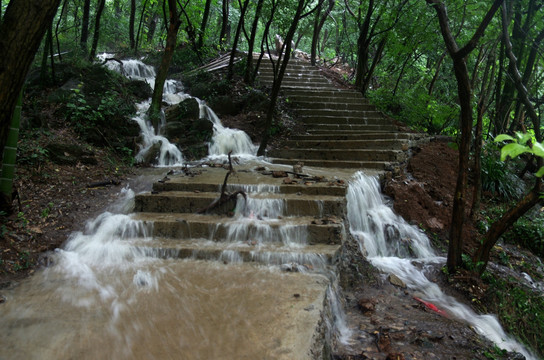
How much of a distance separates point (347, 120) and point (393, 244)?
533cm

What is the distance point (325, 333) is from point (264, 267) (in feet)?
3.51

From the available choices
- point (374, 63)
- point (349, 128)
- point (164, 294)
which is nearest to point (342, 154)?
point (349, 128)

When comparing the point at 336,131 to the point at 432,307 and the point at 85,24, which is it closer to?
the point at 432,307

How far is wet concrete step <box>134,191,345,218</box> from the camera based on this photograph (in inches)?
176

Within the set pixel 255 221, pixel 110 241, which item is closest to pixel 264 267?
pixel 255 221

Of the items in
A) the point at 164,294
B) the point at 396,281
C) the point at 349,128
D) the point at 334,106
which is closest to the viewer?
the point at 164,294

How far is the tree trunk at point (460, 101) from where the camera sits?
376cm

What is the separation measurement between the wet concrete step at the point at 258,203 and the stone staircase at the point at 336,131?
2.97 meters

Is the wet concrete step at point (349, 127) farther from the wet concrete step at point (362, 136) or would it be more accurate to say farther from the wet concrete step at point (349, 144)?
the wet concrete step at point (349, 144)

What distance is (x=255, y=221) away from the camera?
4230 millimetres

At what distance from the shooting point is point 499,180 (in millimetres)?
7363

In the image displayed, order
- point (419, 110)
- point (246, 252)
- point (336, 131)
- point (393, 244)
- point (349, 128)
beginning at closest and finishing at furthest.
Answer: point (246, 252) < point (393, 244) < point (336, 131) < point (349, 128) < point (419, 110)

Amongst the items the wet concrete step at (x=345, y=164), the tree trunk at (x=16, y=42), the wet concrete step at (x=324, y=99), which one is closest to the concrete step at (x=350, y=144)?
the wet concrete step at (x=345, y=164)

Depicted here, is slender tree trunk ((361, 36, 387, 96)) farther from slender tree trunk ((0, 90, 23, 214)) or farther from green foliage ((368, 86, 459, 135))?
slender tree trunk ((0, 90, 23, 214))
